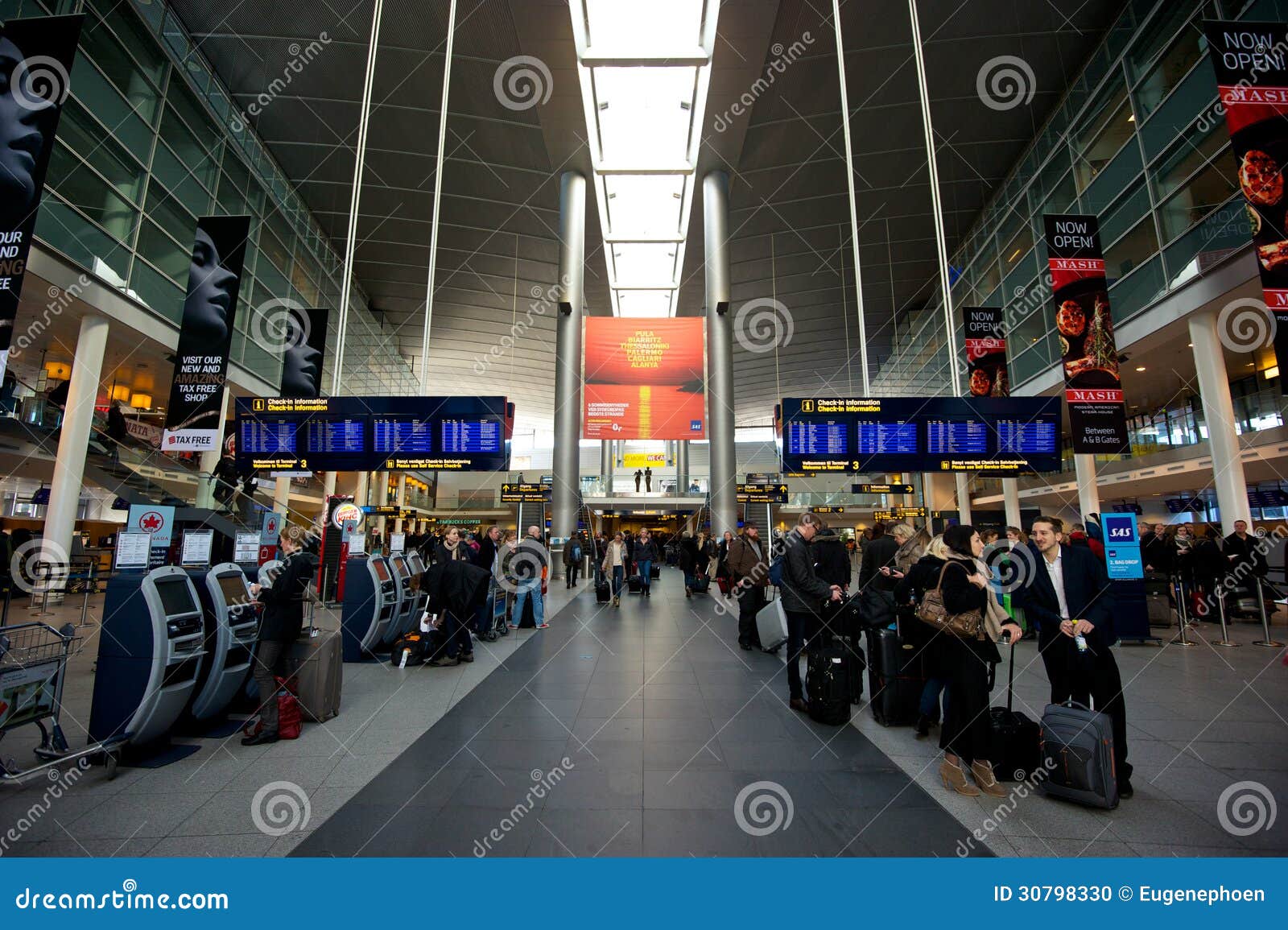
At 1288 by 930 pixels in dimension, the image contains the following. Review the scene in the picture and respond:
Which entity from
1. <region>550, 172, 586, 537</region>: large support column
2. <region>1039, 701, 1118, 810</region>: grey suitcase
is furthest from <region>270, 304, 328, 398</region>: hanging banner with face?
<region>1039, 701, 1118, 810</region>: grey suitcase

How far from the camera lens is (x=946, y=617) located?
11.9 ft

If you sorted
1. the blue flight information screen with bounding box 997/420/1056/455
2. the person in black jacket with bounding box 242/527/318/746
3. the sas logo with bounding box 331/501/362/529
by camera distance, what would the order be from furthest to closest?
1. the sas logo with bounding box 331/501/362/529
2. the blue flight information screen with bounding box 997/420/1056/455
3. the person in black jacket with bounding box 242/527/318/746

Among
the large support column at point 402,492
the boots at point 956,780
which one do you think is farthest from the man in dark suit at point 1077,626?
the large support column at point 402,492

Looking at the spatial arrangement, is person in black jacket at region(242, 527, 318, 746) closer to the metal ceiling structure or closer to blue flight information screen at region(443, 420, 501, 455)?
blue flight information screen at region(443, 420, 501, 455)

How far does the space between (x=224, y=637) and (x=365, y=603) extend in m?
2.99

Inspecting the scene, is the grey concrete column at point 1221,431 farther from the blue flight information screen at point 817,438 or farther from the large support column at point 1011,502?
the large support column at point 1011,502

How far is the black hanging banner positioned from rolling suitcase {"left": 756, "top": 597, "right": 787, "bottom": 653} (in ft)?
44.4

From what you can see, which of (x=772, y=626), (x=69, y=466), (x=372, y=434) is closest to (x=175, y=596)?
(x=772, y=626)

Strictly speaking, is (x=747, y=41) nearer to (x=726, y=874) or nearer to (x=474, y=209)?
(x=474, y=209)

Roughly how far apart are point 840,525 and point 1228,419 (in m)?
31.5

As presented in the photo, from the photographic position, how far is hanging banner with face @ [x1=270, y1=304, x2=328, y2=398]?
15328 mm

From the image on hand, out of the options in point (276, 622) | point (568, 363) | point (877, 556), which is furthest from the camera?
point (568, 363)

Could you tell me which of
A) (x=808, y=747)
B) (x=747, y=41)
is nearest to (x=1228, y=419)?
(x=808, y=747)

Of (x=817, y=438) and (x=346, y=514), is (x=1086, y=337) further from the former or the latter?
(x=346, y=514)
